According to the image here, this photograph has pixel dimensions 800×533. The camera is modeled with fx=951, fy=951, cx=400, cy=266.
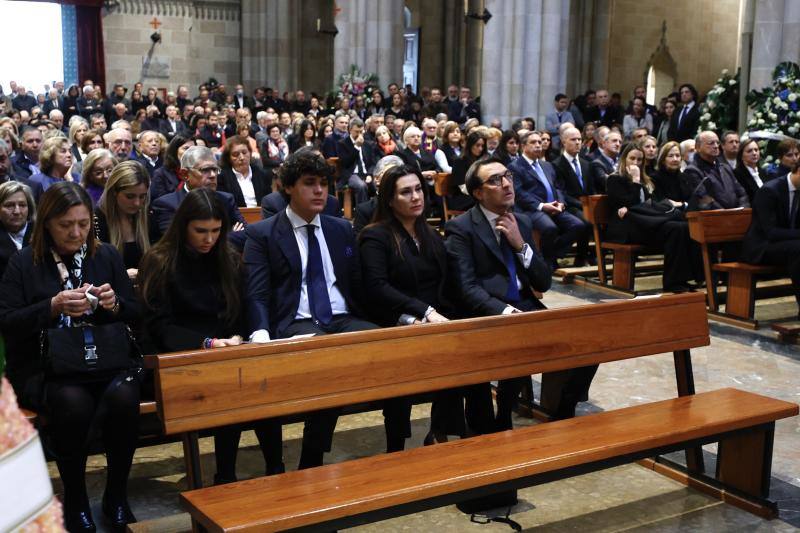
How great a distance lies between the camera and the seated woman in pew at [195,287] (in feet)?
14.6

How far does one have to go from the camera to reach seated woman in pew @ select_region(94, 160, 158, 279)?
532 centimetres

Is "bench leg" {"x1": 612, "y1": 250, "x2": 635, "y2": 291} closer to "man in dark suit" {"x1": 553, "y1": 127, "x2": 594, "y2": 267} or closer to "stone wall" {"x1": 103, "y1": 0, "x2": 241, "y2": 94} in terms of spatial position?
"man in dark suit" {"x1": 553, "y1": 127, "x2": 594, "y2": 267}

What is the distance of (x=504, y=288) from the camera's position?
5.44 metres

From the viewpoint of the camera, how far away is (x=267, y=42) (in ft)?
93.6

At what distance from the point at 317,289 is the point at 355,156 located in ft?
31.0

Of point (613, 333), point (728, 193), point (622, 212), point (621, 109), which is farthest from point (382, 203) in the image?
point (621, 109)

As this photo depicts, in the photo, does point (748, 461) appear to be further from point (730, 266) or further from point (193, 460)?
point (730, 266)

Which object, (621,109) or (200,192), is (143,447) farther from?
(621,109)

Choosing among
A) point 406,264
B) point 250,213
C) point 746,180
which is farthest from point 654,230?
point 406,264

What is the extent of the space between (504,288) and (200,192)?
1855 mm

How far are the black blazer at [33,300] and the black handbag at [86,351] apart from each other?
0.31ft

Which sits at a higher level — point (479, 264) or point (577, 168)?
point (577, 168)

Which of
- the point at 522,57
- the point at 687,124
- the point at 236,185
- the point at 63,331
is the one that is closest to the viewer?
the point at 63,331

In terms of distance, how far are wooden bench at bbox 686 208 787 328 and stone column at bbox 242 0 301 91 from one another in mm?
21739
